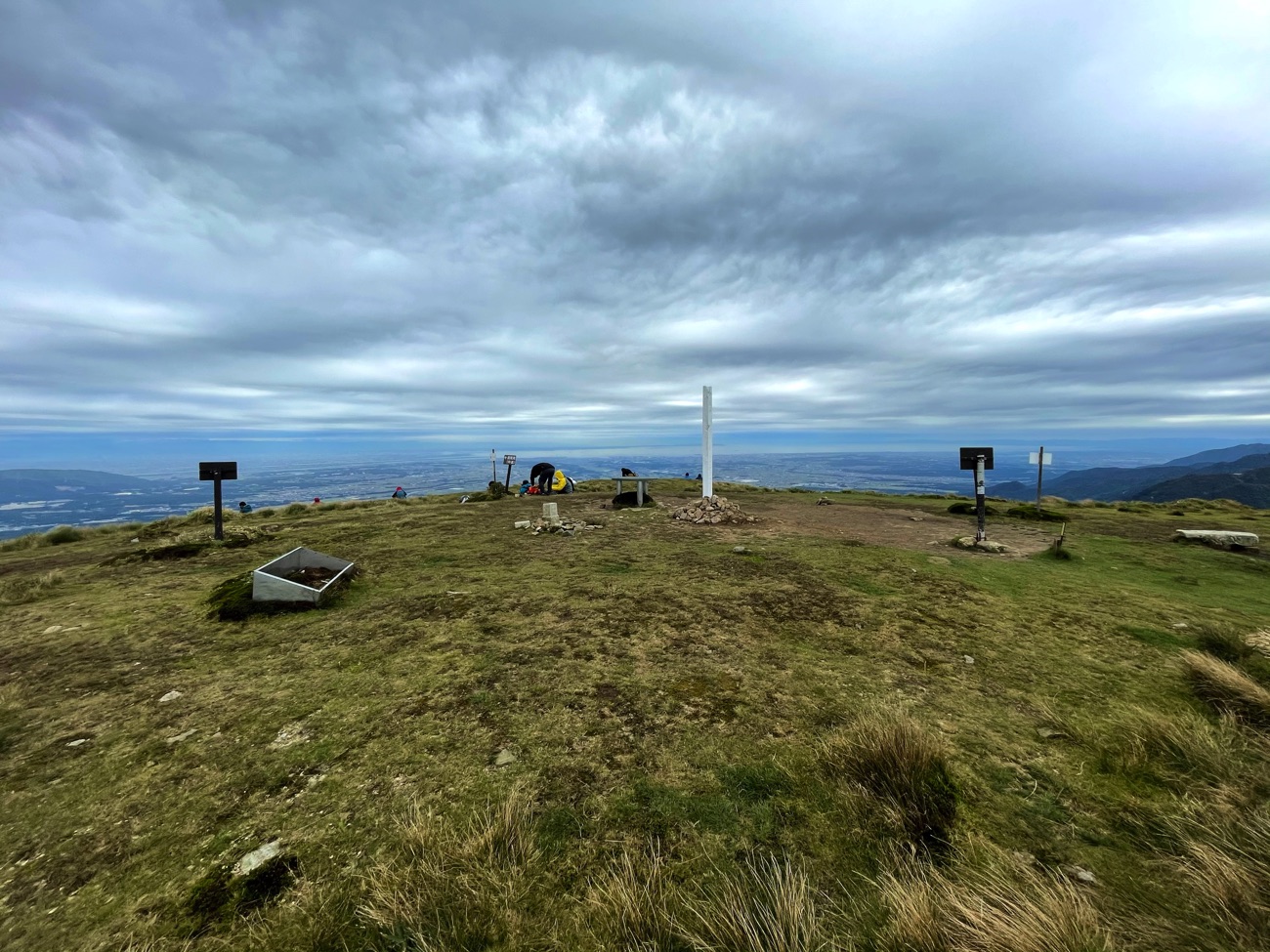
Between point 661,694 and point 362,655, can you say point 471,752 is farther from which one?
point 362,655

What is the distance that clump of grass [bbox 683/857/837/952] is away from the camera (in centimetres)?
201

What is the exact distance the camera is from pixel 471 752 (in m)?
3.49

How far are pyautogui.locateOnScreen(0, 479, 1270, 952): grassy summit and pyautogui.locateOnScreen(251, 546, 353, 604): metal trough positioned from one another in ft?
1.12

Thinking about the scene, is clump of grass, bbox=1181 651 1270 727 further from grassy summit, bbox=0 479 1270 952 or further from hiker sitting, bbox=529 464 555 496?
hiker sitting, bbox=529 464 555 496

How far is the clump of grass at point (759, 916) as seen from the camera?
2.01 meters

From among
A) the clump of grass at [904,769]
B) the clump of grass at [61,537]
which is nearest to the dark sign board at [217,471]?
the clump of grass at [61,537]

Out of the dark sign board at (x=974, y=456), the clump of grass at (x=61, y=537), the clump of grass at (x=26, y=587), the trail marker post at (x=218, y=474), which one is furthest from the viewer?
the clump of grass at (x=61, y=537)

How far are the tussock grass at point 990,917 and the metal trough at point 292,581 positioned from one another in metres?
7.17


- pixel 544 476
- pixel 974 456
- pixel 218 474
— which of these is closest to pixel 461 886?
pixel 974 456

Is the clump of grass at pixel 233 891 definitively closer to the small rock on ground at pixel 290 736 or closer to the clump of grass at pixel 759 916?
the small rock on ground at pixel 290 736

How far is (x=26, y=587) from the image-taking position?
7344 millimetres

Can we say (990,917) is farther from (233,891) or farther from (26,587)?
(26,587)

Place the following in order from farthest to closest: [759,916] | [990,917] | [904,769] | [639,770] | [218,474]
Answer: [218,474] → [639,770] → [904,769] → [759,916] → [990,917]

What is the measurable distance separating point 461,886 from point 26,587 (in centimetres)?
1000
